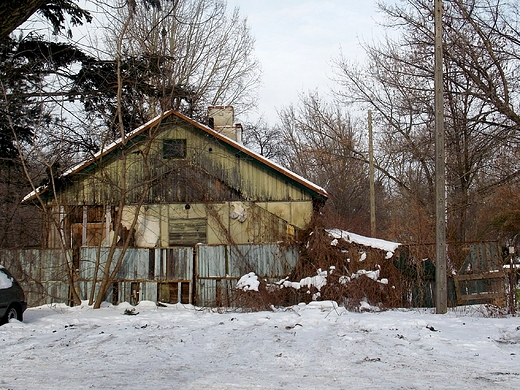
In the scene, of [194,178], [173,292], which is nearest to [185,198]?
[194,178]

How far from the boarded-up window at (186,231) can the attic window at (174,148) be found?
2.13m

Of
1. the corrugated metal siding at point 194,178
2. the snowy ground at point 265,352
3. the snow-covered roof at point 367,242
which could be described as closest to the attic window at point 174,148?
the corrugated metal siding at point 194,178

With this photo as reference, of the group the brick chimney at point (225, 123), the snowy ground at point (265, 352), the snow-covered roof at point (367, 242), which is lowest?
the snowy ground at point (265, 352)

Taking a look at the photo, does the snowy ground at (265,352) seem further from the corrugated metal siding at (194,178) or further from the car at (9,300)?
the corrugated metal siding at (194,178)

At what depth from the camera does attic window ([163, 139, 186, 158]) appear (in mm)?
17328

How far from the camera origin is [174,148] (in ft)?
57.0

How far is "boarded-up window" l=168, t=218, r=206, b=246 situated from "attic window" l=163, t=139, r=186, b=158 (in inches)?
83.8

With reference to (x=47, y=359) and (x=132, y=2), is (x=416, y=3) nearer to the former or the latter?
(x=132, y=2)

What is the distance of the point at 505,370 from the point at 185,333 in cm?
556

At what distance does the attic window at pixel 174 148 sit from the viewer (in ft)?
56.9

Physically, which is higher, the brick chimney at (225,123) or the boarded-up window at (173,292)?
the brick chimney at (225,123)

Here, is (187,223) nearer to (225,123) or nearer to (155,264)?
(155,264)

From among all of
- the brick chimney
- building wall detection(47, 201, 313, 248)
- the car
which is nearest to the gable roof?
building wall detection(47, 201, 313, 248)

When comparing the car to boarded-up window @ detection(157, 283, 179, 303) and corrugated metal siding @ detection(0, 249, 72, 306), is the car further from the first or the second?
boarded-up window @ detection(157, 283, 179, 303)
